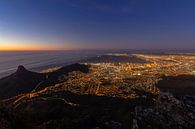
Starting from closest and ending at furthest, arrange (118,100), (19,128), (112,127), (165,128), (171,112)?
1. (19,128)
2. (112,127)
3. (165,128)
4. (171,112)
5. (118,100)

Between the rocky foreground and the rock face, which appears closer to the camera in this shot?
the rocky foreground

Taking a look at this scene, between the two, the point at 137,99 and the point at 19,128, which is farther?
the point at 137,99

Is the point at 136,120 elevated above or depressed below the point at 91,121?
below

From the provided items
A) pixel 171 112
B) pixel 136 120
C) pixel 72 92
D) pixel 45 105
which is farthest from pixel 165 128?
pixel 72 92

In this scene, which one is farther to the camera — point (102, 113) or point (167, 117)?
point (102, 113)

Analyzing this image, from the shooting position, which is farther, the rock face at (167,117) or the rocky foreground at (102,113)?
the rock face at (167,117)

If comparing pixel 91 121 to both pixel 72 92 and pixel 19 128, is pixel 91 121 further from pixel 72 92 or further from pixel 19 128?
pixel 72 92

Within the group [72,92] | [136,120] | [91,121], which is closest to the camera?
[91,121]

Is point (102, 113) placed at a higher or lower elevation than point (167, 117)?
lower

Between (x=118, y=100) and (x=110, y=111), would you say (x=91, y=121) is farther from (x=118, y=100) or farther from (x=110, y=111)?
(x=118, y=100)

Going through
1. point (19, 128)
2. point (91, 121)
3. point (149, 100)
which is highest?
point (19, 128)
